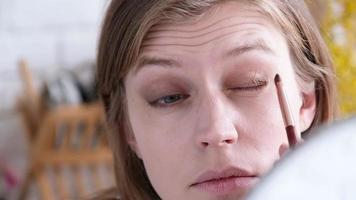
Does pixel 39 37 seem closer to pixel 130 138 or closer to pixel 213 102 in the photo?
pixel 130 138

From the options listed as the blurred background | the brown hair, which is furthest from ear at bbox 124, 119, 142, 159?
the blurred background

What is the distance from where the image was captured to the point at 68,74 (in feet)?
6.54

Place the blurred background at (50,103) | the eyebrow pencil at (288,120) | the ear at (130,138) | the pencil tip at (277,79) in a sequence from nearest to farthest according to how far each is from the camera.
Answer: the eyebrow pencil at (288,120), the pencil tip at (277,79), the ear at (130,138), the blurred background at (50,103)

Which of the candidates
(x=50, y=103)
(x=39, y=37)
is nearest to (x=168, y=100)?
(x=50, y=103)

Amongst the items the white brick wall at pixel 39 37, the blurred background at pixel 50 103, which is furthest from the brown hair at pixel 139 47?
the white brick wall at pixel 39 37

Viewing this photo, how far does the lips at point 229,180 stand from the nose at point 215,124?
0.02 meters

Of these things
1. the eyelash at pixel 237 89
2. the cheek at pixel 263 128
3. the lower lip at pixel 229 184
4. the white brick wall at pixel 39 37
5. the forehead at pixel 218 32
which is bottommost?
the lower lip at pixel 229 184

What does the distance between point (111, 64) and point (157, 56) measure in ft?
0.31

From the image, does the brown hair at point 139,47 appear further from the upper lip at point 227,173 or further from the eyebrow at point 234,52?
the upper lip at point 227,173

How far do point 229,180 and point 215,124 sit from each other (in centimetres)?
5

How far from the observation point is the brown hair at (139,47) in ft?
2.00

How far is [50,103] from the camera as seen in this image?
183cm

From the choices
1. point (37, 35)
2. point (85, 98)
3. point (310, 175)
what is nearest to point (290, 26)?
point (310, 175)

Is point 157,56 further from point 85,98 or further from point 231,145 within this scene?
point 85,98
